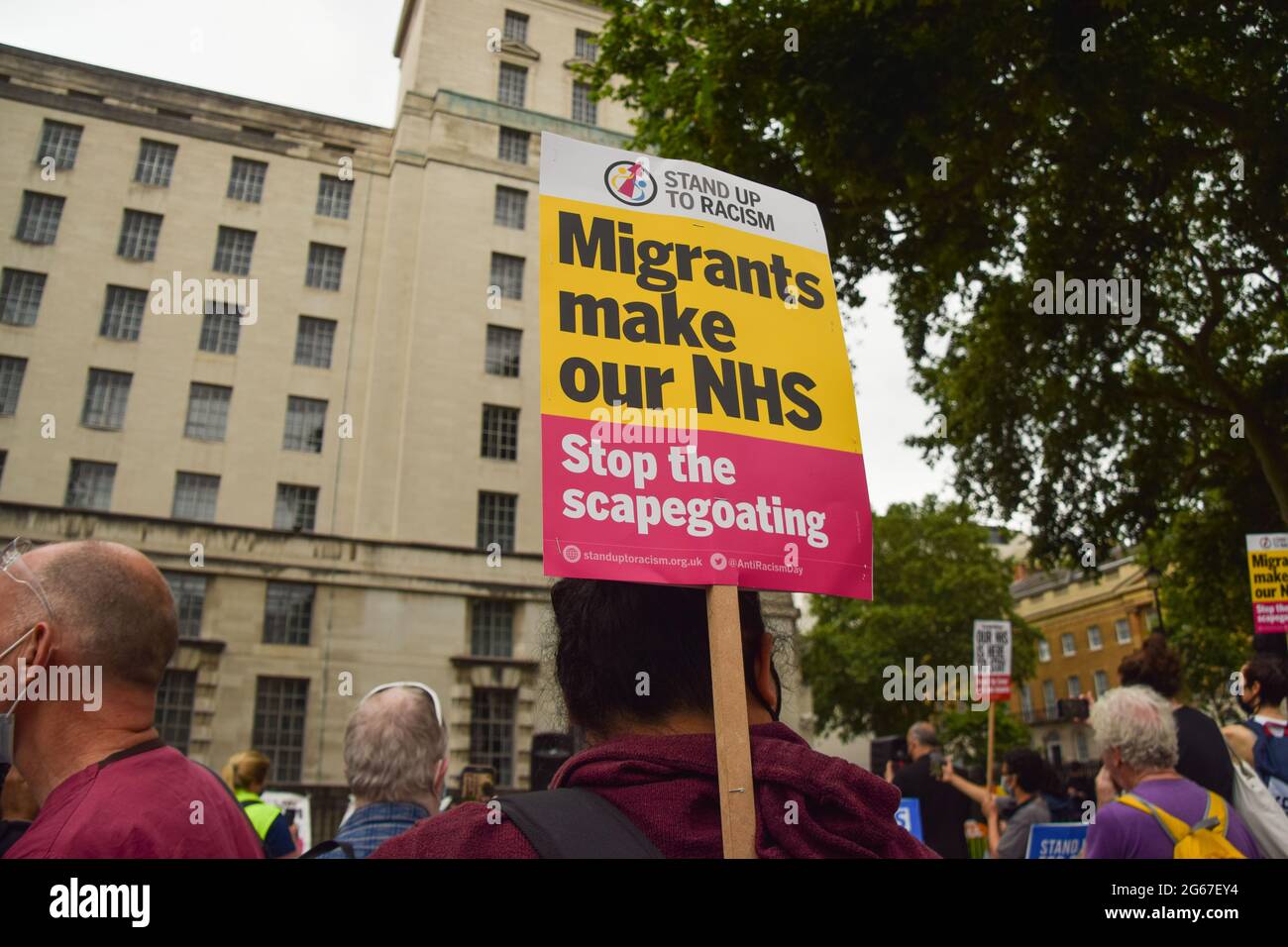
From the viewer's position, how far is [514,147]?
36969 mm

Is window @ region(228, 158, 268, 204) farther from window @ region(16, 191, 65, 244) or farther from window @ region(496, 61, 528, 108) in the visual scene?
window @ region(496, 61, 528, 108)

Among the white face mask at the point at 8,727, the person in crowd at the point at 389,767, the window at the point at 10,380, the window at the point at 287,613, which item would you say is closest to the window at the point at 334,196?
the window at the point at 10,380

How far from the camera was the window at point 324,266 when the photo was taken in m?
34.2

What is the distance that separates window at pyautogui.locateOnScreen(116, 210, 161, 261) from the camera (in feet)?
106

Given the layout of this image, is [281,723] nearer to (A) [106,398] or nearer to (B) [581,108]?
(A) [106,398]

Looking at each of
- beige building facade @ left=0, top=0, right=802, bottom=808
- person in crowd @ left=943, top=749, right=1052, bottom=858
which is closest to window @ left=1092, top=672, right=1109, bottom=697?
beige building facade @ left=0, top=0, right=802, bottom=808

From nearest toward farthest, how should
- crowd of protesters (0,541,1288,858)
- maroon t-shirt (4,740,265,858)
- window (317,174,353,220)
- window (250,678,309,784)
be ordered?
1. crowd of protesters (0,541,1288,858)
2. maroon t-shirt (4,740,265,858)
3. window (250,678,309,784)
4. window (317,174,353,220)

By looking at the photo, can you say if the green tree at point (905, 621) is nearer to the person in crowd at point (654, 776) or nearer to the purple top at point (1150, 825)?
the purple top at point (1150, 825)

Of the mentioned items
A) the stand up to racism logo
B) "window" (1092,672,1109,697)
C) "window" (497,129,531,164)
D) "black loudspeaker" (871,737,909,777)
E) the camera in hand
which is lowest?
"black loudspeaker" (871,737,909,777)

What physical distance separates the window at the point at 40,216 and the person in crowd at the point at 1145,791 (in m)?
36.3

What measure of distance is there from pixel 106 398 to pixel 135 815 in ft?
108

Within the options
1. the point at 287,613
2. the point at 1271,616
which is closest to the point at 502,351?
the point at 287,613

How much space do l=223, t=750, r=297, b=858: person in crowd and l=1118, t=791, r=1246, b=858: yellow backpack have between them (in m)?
3.39

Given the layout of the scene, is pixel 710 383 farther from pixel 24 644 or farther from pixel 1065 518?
pixel 1065 518
